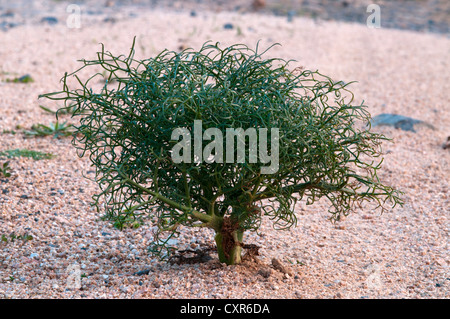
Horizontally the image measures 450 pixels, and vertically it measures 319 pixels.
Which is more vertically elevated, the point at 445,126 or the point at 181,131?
the point at 181,131

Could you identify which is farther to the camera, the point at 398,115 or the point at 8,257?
the point at 398,115

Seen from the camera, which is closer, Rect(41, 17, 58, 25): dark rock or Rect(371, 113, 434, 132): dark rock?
Rect(371, 113, 434, 132): dark rock

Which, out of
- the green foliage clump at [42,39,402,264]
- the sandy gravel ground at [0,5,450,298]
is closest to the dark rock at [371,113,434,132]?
the sandy gravel ground at [0,5,450,298]

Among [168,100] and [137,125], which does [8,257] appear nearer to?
[137,125]

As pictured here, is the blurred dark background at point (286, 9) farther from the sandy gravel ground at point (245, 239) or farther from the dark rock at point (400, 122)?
the dark rock at point (400, 122)

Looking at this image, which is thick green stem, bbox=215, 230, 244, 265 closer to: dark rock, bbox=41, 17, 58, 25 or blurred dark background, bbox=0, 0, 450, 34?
dark rock, bbox=41, 17, 58, 25

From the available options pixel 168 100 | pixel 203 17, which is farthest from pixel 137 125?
pixel 203 17

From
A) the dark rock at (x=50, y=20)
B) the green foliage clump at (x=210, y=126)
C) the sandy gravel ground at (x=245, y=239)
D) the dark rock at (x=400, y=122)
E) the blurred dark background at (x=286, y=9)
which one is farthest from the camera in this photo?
the blurred dark background at (x=286, y=9)

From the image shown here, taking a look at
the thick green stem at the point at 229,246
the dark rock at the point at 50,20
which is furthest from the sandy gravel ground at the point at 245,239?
the dark rock at the point at 50,20

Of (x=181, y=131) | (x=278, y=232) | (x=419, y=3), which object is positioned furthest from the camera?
(x=419, y=3)

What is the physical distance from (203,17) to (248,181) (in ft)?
34.8

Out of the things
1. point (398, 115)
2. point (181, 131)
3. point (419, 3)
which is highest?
point (419, 3)

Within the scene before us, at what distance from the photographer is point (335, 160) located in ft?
9.47

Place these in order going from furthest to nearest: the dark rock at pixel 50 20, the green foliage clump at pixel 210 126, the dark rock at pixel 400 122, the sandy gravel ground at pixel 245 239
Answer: the dark rock at pixel 50 20
the dark rock at pixel 400 122
the sandy gravel ground at pixel 245 239
the green foliage clump at pixel 210 126
